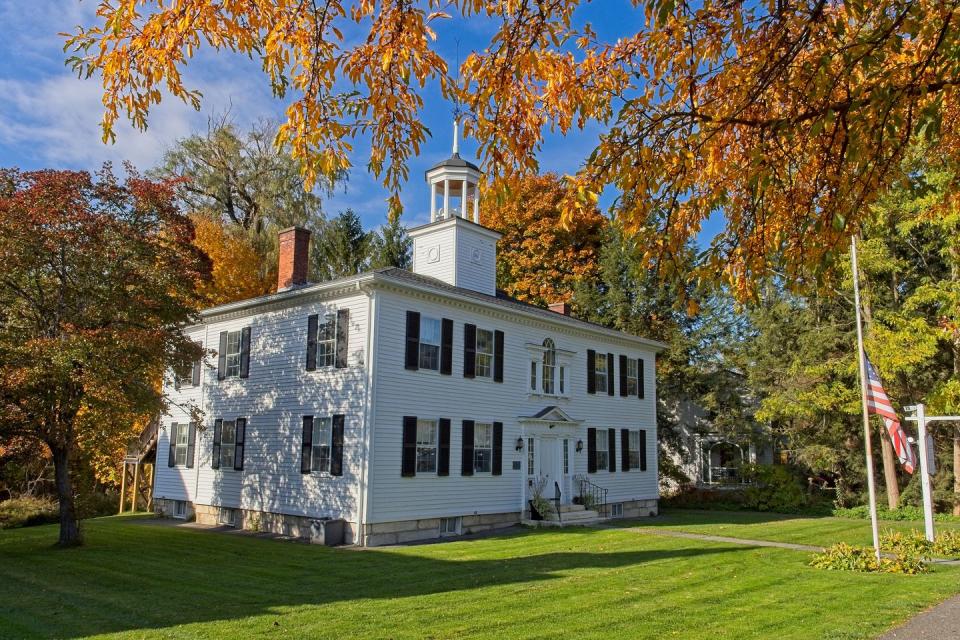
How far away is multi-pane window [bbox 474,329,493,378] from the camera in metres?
22.2

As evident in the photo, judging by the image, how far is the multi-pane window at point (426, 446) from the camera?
65.6 feet

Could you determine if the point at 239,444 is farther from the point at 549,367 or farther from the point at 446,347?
the point at 549,367

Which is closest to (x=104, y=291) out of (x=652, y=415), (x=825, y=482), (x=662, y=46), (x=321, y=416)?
(x=321, y=416)

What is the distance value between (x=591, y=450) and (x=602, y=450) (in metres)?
0.85

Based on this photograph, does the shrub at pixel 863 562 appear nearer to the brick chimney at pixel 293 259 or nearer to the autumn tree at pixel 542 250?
the brick chimney at pixel 293 259

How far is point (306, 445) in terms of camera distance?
2039 cm

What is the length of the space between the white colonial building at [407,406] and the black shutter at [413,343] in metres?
0.03

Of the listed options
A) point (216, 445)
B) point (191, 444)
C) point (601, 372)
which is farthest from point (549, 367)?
point (191, 444)

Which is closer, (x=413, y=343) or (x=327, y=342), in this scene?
(x=413, y=343)

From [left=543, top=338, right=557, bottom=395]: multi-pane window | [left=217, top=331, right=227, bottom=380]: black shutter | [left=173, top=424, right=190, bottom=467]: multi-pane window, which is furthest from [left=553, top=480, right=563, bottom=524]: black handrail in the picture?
[left=173, top=424, right=190, bottom=467]: multi-pane window

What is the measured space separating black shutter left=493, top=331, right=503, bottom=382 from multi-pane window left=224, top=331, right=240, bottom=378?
314 inches

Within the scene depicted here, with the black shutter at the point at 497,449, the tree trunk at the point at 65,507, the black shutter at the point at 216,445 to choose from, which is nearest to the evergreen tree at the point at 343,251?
the black shutter at the point at 216,445

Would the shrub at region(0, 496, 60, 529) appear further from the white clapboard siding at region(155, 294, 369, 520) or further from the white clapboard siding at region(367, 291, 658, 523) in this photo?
the white clapboard siding at region(367, 291, 658, 523)

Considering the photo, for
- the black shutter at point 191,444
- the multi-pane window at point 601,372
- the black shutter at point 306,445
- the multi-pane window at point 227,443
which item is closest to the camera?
the black shutter at point 306,445
